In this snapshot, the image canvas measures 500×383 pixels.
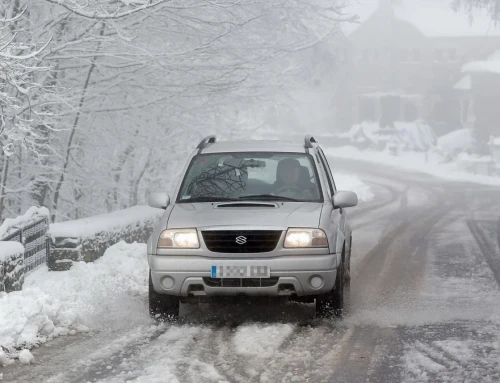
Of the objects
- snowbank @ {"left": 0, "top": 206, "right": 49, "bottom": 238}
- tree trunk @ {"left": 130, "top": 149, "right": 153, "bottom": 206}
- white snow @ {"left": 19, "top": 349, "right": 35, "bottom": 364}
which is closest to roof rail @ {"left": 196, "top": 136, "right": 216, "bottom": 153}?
snowbank @ {"left": 0, "top": 206, "right": 49, "bottom": 238}

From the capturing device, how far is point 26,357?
716 cm

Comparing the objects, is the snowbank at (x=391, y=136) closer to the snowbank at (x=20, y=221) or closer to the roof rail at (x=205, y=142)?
the snowbank at (x=20, y=221)

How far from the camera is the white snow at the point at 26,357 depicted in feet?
23.4

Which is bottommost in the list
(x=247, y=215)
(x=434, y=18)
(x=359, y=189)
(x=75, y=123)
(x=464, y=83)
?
(x=359, y=189)

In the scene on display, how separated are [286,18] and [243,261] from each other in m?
10.3

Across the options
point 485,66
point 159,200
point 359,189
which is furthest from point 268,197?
point 485,66

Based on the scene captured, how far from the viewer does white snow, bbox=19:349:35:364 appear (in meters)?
7.14

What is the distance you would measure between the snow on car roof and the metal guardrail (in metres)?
2.49

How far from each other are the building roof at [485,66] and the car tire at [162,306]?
6719 cm

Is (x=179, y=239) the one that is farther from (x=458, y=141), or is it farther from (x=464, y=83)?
(x=464, y=83)

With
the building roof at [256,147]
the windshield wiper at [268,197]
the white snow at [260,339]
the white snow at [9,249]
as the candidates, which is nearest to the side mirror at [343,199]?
the windshield wiper at [268,197]

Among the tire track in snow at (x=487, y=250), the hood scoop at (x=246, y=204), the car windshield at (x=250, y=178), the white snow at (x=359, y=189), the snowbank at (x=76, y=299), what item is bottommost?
the white snow at (x=359, y=189)

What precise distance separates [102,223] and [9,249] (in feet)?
11.2

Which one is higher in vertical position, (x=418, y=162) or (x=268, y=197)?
(x=268, y=197)
